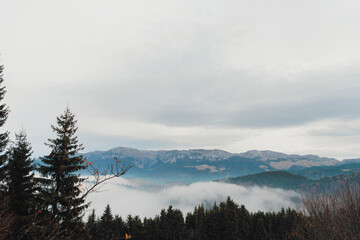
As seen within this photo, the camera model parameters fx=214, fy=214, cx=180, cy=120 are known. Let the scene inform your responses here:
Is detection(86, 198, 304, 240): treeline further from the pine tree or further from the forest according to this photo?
the pine tree

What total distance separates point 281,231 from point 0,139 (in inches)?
2854

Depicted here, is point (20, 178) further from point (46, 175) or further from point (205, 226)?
point (205, 226)

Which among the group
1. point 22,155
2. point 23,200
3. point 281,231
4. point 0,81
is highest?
point 0,81

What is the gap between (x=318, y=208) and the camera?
46.3 ft

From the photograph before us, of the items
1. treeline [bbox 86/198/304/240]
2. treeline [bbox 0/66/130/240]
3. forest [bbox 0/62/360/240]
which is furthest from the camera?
treeline [bbox 86/198/304/240]

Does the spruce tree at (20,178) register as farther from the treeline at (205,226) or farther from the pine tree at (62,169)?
the treeline at (205,226)

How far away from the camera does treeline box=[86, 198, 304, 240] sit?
54156 mm

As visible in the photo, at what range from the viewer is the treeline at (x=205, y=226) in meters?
54.2

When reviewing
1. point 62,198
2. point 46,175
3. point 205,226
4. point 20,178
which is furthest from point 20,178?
point 205,226

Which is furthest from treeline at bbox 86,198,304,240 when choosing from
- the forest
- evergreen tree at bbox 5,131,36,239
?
evergreen tree at bbox 5,131,36,239

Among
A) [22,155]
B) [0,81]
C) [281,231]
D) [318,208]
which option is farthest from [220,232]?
[0,81]

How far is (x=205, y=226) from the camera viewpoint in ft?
205

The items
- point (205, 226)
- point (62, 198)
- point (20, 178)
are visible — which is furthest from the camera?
point (205, 226)

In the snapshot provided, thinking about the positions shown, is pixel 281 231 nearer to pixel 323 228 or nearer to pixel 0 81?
pixel 323 228
